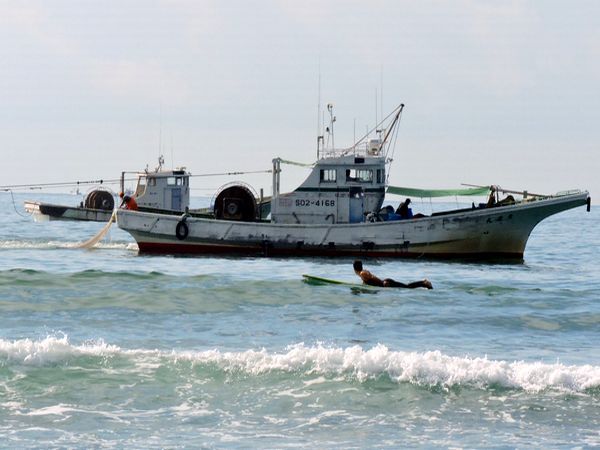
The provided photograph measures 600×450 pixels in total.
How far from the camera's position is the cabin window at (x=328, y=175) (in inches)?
1454

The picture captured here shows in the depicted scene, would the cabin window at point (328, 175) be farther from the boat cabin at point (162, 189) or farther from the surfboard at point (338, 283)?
the boat cabin at point (162, 189)

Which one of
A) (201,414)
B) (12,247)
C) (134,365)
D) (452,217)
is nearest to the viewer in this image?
(201,414)

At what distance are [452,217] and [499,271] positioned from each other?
292cm

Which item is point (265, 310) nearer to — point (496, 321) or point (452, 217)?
point (496, 321)

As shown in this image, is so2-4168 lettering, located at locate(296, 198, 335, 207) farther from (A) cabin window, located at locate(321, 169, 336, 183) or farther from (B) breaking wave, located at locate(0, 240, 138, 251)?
(B) breaking wave, located at locate(0, 240, 138, 251)

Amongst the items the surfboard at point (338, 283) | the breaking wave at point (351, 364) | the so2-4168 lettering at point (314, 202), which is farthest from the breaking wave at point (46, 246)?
the breaking wave at point (351, 364)

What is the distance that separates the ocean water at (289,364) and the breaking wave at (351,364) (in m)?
0.03

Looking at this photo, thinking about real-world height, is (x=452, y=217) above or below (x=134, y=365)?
above

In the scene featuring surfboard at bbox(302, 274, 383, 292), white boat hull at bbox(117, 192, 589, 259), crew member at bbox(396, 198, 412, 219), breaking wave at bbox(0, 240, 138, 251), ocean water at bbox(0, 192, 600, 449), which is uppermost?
crew member at bbox(396, 198, 412, 219)

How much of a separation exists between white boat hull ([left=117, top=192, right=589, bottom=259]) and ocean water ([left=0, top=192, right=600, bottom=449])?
252 inches

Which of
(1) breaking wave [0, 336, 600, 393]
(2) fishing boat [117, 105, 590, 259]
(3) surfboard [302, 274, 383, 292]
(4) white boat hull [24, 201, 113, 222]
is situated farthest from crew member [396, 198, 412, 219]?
(4) white boat hull [24, 201, 113, 222]

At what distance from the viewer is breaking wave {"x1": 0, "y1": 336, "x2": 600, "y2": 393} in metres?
16.8

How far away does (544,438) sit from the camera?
14203 millimetres

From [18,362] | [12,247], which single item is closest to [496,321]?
[18,362]
